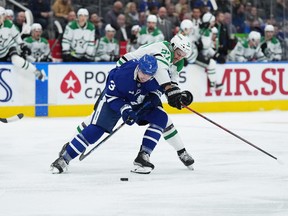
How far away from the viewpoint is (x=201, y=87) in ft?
43.3

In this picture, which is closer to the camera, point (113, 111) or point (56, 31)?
point (113, 111)

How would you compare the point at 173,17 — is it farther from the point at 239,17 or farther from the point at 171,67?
the point at 171,67

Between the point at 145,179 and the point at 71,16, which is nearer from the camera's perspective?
the point at 145,179

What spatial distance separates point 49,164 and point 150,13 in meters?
6.78

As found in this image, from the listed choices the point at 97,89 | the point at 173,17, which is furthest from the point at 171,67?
the point at 173,17

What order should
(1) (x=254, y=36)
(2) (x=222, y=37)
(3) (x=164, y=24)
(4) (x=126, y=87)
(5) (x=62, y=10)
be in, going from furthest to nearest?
(1) (x=254, y=36)
(2) (x=222, y=37)
(3) (x=164, y=24)
(5) (x=62, y=10)
(4) (x=126, y=87)

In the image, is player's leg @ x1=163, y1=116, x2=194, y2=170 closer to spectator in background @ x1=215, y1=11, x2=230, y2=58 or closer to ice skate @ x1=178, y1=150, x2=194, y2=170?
ice skate @ x1=178, y1=150, x2=194, y2=170

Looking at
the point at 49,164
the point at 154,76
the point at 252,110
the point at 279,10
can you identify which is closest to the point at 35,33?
the point at 252,110

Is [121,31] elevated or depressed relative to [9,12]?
depressed

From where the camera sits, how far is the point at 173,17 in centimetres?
1386

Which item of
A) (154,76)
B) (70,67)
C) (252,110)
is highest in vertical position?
(154,76)

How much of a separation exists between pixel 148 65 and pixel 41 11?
6.63 meters

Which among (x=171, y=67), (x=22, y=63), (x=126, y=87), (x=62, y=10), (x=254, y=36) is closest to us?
(x=126, y=87)

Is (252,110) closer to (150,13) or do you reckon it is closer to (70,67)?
(150,13)
